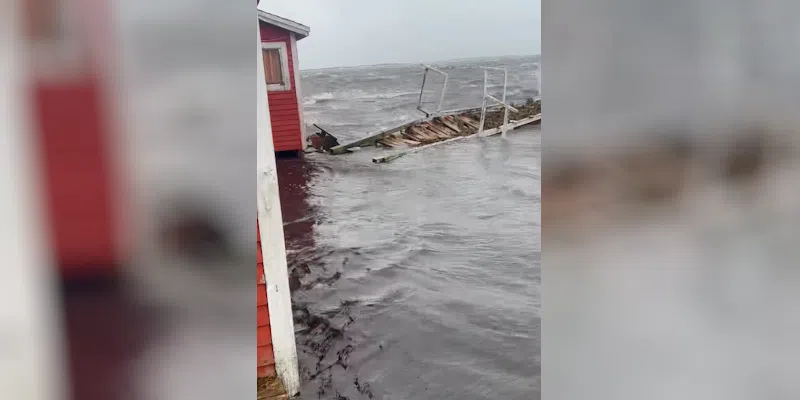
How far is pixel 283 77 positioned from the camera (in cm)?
603

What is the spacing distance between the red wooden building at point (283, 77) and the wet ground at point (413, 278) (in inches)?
13.5

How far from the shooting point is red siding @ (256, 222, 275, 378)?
163 cm

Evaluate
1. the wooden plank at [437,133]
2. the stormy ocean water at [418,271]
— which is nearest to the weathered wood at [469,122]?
the wooden plank at [437,133]

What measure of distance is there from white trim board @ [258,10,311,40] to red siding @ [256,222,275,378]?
451 cm

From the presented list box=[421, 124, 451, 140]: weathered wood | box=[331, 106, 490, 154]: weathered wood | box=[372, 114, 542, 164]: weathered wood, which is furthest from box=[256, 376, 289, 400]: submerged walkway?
box=[421, 124, 451, 140]: weathered wood

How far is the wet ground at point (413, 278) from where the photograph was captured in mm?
2445

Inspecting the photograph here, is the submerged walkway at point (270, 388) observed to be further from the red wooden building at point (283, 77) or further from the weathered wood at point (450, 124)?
the weathered wood at point (450, 124)

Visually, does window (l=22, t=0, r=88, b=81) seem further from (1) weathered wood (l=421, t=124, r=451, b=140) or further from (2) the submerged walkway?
(1) weathered wood (l=421, t=124, r=451, b=140)

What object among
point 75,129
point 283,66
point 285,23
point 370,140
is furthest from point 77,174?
point 370,140

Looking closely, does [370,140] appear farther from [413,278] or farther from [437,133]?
[413,278]

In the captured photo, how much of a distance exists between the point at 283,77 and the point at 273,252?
473cm

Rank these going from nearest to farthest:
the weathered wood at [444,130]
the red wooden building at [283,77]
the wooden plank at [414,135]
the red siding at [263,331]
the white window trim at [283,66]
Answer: the red siding at [263,331] < the red wooden building at [283,77] < the white window trim at [283,66] < the wooden plank at [414,135] < the weathered wood at [444,130]

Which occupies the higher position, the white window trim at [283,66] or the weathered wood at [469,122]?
the white window trim at [283,66]

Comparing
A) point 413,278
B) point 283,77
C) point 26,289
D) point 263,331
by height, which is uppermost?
point 283,77
